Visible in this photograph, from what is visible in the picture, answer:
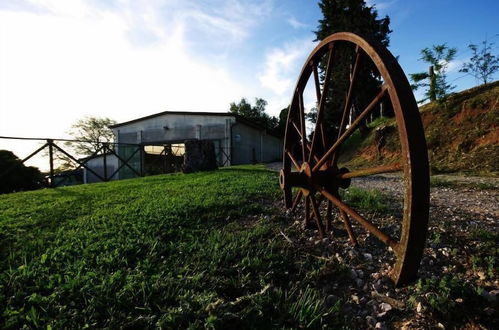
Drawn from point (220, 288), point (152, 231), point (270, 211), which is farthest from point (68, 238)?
point (270, 211)

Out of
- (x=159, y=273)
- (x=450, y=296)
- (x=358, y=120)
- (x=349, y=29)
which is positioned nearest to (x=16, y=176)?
(x=159, y=273)

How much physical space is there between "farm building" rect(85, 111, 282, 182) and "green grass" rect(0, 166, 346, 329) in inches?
626

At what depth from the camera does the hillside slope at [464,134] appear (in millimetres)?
7836

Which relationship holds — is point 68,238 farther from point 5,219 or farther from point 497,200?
point 497,200

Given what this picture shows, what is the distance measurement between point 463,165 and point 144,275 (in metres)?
9.45

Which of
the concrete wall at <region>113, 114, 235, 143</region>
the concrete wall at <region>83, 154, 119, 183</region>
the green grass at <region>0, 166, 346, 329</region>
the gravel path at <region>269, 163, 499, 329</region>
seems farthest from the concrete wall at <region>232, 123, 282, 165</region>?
the gravel path at <region>269, 163, 499, 329</region>

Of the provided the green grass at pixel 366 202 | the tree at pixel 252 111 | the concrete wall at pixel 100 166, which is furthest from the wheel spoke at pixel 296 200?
the tree at pixel 252 111

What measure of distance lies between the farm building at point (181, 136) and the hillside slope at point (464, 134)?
10.6 meters

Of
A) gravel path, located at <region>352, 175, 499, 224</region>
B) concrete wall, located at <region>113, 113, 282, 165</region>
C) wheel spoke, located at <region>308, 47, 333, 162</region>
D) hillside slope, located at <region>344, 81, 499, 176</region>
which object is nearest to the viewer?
wheel spoke, located at <region>308, 47, 333, 162</region>

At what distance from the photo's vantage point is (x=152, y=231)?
9.08 ft

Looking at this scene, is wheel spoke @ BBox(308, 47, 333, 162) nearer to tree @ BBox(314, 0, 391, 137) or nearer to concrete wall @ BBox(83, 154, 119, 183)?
tree @ BBox(314, 0, 391, 137)

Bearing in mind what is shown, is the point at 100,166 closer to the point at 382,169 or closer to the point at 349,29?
the point at 349,29

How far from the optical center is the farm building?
777 inches

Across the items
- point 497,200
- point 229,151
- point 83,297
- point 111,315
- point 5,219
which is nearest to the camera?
point 111,315
